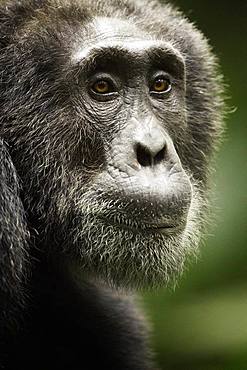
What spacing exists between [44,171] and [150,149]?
50 cm

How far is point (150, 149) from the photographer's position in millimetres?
4586

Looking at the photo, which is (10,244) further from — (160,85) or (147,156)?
(160,85)

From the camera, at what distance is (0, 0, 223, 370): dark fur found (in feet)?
14.9

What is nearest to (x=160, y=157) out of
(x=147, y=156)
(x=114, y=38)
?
(x=147, y=156)

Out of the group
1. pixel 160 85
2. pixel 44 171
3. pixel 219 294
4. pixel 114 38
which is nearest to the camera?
pixel 44 171

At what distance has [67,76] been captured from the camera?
188 inches

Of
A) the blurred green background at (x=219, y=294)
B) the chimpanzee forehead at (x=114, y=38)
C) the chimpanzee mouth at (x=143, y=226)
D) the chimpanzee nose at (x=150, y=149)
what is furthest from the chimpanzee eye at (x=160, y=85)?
the blurred green background at (x=219, y=294)

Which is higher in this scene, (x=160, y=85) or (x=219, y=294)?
(x=160, y=85)

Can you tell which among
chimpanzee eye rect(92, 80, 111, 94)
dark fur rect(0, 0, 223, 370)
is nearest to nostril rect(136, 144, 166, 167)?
dark fur rect(0, 0, 223, 370)

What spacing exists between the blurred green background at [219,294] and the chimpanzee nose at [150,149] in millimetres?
969

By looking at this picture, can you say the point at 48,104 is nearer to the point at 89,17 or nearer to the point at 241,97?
the point at 89,17

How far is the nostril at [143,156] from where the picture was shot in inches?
181

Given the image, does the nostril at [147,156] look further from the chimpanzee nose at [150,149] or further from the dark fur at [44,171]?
the dark fur at [44,171]

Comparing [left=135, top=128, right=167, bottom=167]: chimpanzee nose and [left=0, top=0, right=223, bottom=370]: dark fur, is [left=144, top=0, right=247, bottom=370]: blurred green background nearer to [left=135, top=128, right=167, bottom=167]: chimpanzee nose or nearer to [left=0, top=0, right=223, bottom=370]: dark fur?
[left=0, top=0, right=223, bottom=370]: dark fur
